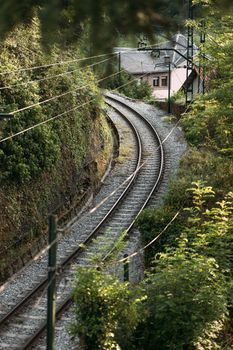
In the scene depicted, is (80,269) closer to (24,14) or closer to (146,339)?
(146,339)

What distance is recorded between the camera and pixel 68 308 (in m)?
12.2

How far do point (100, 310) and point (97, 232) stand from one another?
28.4 ft

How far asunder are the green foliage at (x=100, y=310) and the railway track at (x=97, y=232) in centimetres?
38

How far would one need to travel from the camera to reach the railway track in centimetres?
1116

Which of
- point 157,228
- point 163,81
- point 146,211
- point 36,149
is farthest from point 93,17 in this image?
point 163,81

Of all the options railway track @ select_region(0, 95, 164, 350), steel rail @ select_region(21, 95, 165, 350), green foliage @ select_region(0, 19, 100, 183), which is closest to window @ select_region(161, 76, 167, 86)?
steel rail @ select_region(21, 95, 165, 350)

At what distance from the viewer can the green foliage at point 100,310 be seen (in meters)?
8.27

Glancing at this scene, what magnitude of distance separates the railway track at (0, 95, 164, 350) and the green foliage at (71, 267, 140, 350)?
382mm

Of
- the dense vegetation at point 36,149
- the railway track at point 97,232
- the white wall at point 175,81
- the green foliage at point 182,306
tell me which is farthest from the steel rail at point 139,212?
the white wall at point 175,81

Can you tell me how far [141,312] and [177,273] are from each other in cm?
92

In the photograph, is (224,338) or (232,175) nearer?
(224,338)

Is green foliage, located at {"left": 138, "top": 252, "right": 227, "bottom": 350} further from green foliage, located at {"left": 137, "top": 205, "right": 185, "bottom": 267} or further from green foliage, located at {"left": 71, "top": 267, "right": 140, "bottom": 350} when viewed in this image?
green foliage, located at {"left": 137, "top": 205, "right": 185, "bottom": 267}

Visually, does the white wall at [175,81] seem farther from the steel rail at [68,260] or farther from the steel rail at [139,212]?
the steel rail at [68,260]

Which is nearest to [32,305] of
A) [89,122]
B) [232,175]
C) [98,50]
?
[232,175]
